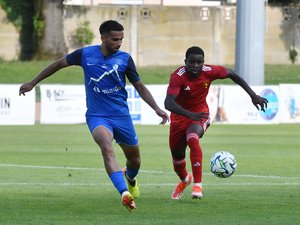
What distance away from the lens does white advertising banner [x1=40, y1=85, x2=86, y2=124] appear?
111 ft

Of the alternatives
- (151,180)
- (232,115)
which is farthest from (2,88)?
(151,180)

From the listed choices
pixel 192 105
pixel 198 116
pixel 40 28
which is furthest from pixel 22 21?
pixel 198 116

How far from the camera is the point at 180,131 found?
48.8ft

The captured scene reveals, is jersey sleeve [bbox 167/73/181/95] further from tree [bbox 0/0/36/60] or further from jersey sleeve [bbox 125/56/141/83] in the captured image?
tree [bbox 0/0/36/60]

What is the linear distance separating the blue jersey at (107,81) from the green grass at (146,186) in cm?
119

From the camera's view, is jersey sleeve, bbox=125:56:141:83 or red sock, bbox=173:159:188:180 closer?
jersey sleeve, bbox=125:56:141:83

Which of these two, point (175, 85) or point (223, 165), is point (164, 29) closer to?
point (223, 165)

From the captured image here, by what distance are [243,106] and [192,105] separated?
20.9 m

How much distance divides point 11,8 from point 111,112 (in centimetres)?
4289

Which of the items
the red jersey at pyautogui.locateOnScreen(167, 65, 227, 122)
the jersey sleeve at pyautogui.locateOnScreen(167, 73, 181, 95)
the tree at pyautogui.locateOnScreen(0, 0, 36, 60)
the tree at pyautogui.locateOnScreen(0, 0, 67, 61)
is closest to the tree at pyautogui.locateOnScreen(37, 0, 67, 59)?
the tree at pyautogui.locateOnScreen(0, 0, 67, 61)

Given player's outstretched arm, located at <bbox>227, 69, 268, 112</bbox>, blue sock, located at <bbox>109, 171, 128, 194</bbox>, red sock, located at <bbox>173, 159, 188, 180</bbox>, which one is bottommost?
red sock, located at <bbox>173, 159, 188, 180</bbox>

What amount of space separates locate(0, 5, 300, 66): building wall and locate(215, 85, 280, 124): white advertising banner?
2175cm

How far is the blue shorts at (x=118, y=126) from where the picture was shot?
13.3 m

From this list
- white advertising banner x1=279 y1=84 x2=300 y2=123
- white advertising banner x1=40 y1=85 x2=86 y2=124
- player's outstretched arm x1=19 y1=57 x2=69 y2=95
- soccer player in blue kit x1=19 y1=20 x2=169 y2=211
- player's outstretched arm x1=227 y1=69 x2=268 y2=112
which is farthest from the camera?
white advertising banner x1=279 y1=84 x2=300 y2=123
